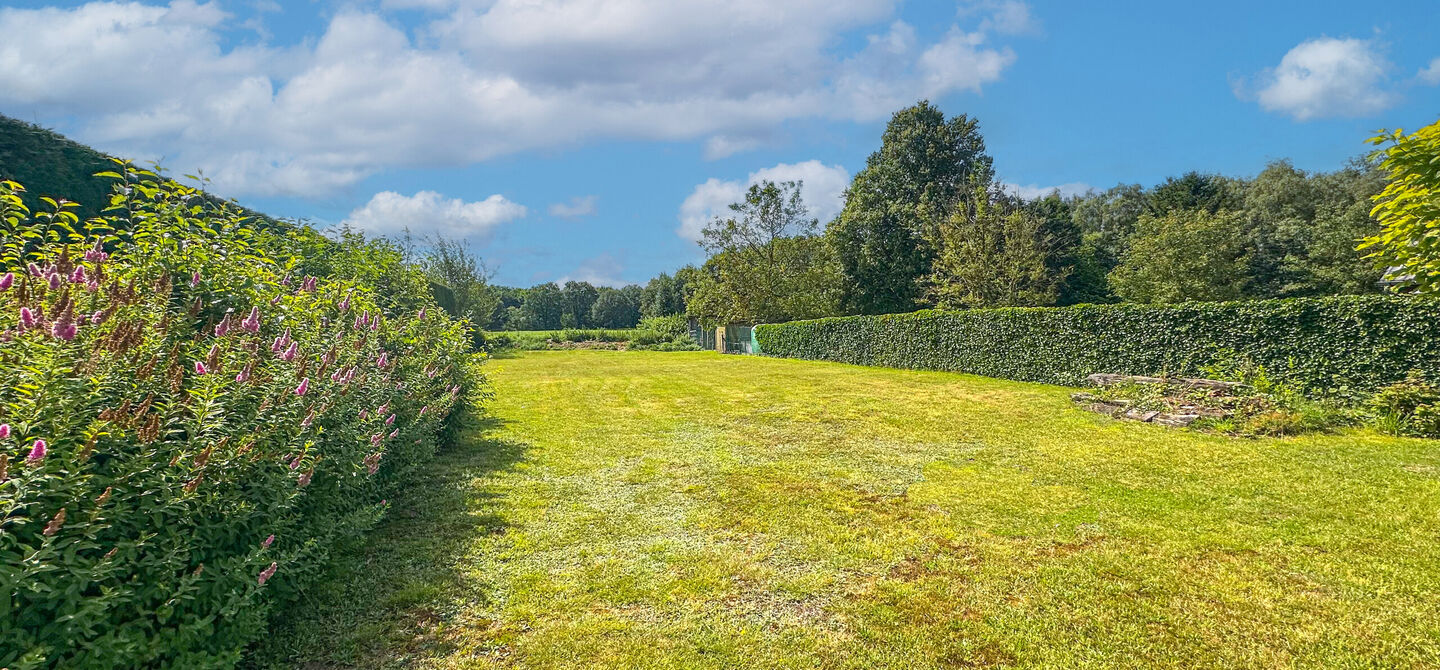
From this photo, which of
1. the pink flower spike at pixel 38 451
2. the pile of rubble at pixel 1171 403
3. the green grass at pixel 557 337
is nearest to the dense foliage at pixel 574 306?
the green grass at pixel 557 337

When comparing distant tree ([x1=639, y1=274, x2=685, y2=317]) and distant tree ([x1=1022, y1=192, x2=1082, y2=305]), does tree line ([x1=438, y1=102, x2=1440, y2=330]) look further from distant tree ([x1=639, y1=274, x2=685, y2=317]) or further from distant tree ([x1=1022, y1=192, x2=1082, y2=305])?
distant tree ([x1=639, y1=274, x2=685, y2=317])

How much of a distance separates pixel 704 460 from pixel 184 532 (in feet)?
17.8

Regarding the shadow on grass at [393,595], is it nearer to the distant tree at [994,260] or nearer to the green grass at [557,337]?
the distant tree at [994,260]

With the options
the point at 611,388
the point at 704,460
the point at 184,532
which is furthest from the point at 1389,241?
the point at 611,388

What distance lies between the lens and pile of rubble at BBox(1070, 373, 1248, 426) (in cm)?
916

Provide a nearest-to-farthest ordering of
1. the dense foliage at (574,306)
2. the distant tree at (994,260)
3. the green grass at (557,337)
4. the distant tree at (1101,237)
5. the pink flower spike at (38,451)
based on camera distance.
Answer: the pink flower spike at (38,451) → the distant tree at (994,260) → the distant tree at (1101,237) → the green grass at (557,337) → the dense foliage at (574,306)

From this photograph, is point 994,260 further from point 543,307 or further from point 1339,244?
point 543,307

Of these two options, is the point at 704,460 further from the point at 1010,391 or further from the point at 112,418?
the point at 1010,391

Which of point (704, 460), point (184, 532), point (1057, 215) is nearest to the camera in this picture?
point (184, 532)

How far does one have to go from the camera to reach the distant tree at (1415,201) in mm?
5004

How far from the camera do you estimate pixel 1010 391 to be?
1348cm

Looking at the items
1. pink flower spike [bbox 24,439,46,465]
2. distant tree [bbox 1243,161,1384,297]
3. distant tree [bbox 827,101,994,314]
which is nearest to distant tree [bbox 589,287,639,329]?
distant tree [bbox 827,101,994,314]

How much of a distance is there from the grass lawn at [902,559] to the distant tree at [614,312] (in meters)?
83.3

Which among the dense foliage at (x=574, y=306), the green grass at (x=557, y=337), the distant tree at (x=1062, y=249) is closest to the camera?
the distant tree at (x=1062, y=249)
